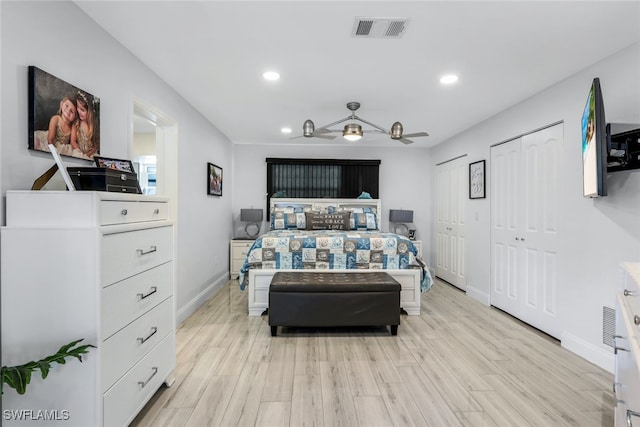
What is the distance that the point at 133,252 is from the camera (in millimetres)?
1663

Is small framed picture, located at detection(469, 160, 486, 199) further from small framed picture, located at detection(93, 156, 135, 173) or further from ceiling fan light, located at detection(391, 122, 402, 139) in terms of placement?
small framed picture, located at detection(93, 156, 135, 173)

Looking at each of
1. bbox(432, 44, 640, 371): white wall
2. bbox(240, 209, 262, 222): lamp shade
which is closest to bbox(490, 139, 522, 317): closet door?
bbox(432, 44, 640, 371): white wall

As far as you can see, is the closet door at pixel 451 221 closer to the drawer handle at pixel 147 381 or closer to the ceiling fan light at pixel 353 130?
the ceiling fan light at pixel 353 130

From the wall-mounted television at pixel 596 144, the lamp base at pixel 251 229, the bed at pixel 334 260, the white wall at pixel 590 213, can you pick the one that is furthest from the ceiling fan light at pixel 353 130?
the lamp base at pixel 251 229

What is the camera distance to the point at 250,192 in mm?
6031

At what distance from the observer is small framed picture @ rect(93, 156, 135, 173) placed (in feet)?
5.77

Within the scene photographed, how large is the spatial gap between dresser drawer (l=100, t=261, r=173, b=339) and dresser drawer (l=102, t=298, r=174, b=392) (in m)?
0.04

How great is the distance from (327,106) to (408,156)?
296 centimetres

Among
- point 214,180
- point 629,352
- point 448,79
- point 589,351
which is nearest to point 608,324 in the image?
point 589,351

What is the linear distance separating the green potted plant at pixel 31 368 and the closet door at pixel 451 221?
4.68m

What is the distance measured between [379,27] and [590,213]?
87.4 inches

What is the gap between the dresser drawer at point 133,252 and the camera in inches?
57.3

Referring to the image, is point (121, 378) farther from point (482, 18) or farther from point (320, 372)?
point (482, 18)

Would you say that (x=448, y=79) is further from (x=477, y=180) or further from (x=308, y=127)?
(x=477, y=180)
